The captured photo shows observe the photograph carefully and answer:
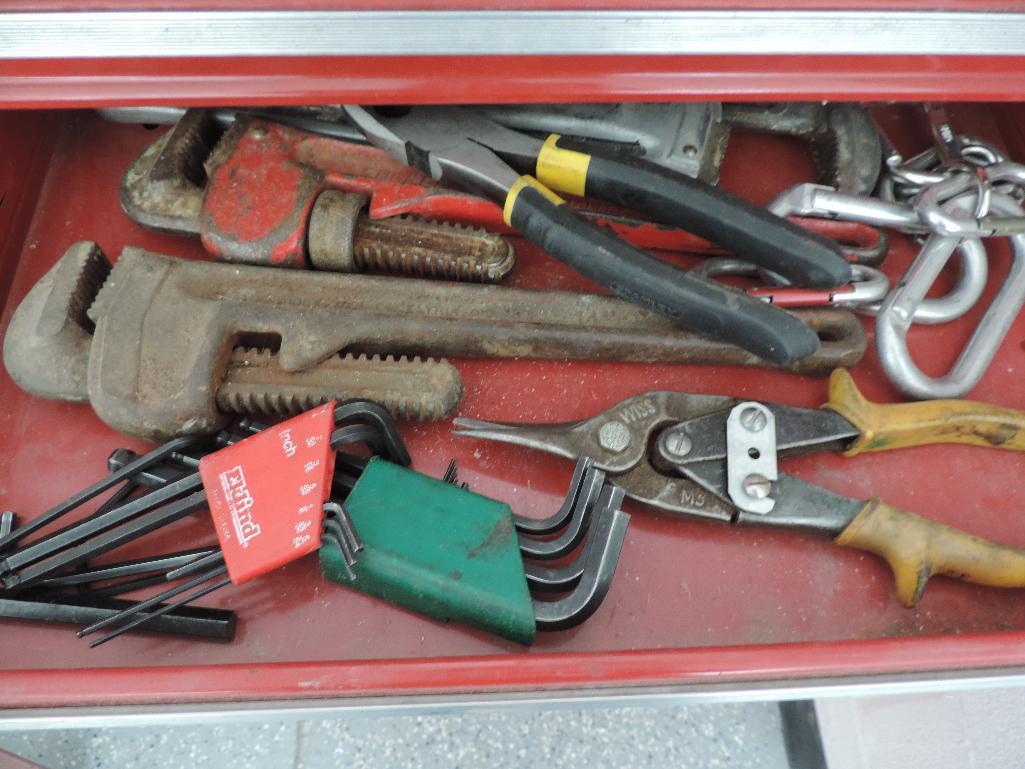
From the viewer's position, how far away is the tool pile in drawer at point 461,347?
0.76 meters

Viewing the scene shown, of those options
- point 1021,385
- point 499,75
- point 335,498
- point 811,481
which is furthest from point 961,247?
point 335,498

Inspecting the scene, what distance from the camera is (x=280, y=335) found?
0.84m

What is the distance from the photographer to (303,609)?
31.5 inches

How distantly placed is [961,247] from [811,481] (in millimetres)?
370

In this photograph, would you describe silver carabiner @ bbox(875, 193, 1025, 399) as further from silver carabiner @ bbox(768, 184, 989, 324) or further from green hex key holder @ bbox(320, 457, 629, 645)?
green hex key holder @ bbox(320, 457, 629, 645)

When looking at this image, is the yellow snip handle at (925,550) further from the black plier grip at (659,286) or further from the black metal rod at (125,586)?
the black metal rod at (125,586)

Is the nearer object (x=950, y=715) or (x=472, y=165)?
(x=472, y=165)

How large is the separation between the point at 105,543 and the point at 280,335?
287mm

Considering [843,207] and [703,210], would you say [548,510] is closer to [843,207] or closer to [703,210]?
[703,210]

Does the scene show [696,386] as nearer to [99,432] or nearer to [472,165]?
[472,165]

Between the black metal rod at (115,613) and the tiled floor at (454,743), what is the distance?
1.60 ft

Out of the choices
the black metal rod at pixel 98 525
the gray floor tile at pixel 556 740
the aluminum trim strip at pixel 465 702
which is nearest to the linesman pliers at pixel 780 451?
the aluminum trim strip at pixel 465 702

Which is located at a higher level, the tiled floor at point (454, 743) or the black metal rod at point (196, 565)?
the black metal rod at point (196, 565)

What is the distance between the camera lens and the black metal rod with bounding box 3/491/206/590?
0.78 m
